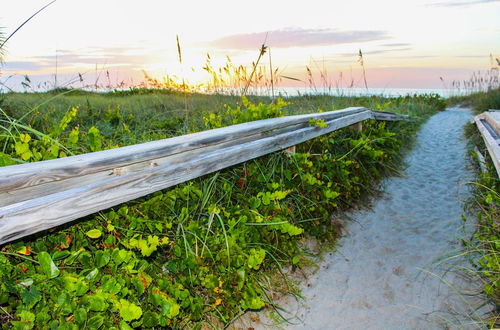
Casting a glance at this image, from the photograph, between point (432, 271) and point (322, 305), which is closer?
point (322, 305)

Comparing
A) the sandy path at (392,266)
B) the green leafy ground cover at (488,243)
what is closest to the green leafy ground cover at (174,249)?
the sandy path at (392,266)

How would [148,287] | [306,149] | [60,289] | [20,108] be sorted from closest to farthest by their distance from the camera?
[60,289] < [148,287] < [306,149] < [20,108]

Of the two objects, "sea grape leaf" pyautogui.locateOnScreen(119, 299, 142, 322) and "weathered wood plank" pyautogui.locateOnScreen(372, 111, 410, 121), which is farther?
"weathered wood plank" pyautogui.locateOnScreen(372, 111, 410, 121)

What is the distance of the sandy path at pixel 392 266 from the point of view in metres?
3.05

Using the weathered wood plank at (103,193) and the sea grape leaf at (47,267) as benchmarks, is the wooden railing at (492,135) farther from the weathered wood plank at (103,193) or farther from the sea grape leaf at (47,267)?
the sea grape leaf at (47,267)

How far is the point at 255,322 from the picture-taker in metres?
2.92

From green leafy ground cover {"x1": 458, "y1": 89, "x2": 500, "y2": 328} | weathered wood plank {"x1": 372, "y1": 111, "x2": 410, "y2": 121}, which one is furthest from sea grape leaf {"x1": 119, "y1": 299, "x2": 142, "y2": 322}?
weathered wood plank {"x1": 372, "y1": 111, "x2": 410, "y2": 121}

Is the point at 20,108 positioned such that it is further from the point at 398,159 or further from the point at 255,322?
the point at 398,159

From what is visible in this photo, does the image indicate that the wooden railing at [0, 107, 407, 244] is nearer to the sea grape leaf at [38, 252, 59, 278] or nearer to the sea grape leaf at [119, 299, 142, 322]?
the sea grape leaf at [38, 252, 59, 278]

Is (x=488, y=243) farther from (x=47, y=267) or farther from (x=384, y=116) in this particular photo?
(x=384, y=116)

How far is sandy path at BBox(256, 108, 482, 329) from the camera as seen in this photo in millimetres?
3051

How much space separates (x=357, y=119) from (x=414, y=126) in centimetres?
445

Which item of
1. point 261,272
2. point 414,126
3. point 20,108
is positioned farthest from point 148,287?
point 414,126

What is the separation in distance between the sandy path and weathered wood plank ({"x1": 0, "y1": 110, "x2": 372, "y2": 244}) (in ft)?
4.25
